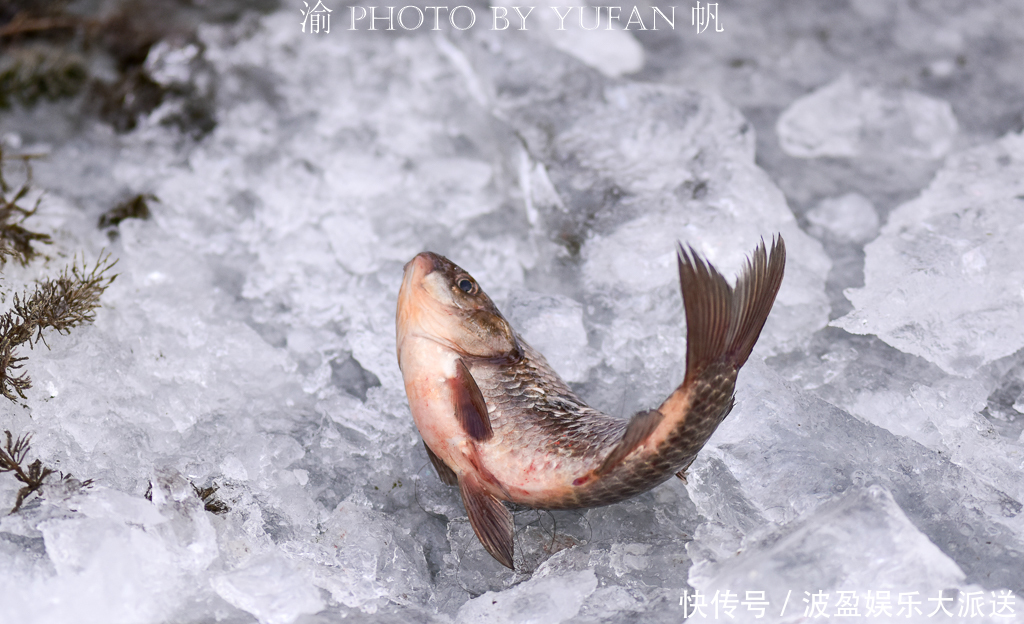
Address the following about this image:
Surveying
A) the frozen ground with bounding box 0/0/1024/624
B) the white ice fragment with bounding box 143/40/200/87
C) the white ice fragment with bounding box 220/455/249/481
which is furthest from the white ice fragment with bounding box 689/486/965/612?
the white ice fragment with bounding box 143/40/200/87

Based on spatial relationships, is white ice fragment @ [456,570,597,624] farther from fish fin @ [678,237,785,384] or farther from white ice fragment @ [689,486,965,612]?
fish fin @ [678,237,785,384]

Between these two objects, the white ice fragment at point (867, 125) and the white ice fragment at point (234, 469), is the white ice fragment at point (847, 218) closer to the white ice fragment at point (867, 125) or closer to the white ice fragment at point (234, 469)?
the white ice fragment at point (867, 125)

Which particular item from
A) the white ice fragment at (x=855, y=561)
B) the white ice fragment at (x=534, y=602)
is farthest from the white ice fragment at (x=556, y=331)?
the white ice fragment at (x=855, y=561)

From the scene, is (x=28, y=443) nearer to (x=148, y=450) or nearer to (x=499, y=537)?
(x=148, y=450)

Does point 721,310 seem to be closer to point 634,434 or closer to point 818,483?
point 634,434

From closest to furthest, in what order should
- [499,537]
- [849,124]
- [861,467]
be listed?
[499,537] → [861,467] → [849,124]

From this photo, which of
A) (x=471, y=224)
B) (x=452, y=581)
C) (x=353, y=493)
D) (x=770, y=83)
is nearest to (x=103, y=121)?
(x=471, y=224)

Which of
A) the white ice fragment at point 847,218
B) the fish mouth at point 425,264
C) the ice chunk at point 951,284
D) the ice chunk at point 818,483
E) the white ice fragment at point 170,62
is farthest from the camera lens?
the white ice fragment at point 170,62
